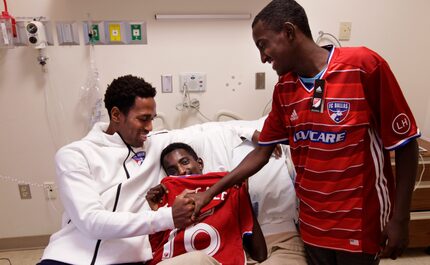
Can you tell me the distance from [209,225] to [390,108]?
0.82m

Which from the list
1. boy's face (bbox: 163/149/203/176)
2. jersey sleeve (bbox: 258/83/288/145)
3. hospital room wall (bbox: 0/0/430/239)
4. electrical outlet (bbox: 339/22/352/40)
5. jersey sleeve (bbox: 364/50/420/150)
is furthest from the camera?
electrical outlet (bbox: 339/22/352/40)

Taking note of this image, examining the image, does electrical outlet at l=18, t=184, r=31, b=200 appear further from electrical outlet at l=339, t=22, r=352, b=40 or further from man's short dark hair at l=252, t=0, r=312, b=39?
electrical outlet at l=339, t=22, r=352, b=40

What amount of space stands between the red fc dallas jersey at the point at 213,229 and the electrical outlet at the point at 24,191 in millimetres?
1377

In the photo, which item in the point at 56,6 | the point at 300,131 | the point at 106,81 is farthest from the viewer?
the point at 106,81

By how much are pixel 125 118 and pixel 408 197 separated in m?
1.14

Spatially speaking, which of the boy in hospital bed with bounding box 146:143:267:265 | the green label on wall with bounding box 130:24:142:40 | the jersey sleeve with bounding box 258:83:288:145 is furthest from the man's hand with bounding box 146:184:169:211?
the green label on wall with bounding box 130:24:142:40

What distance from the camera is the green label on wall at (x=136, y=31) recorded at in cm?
215

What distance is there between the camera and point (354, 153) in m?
1.06

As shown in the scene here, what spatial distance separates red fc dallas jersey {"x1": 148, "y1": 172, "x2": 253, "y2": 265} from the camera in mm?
1347

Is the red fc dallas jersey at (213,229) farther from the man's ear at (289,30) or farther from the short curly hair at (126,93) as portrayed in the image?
the man's ear at (289,30)

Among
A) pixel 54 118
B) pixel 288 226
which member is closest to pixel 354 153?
pixel 288 226

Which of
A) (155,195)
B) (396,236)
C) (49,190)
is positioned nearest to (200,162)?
(155,195)

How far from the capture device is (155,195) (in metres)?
1.47

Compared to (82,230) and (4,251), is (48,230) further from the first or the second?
(82,230)
